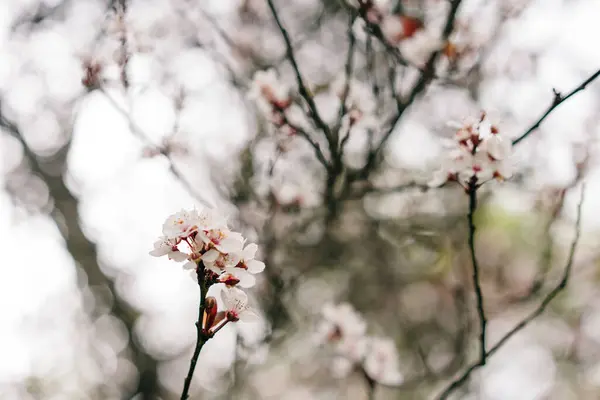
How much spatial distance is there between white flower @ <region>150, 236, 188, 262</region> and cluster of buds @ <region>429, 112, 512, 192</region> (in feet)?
2.24

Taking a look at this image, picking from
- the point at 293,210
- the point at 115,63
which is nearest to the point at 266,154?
the point at 293,210

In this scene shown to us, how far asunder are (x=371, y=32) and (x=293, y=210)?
1007mm

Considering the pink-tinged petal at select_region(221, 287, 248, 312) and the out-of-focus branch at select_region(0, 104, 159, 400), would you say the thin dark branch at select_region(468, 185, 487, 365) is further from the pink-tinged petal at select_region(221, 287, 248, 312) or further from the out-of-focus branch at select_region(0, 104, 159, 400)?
the out-of-focus branch at select_region(0, 104, 159, 400)

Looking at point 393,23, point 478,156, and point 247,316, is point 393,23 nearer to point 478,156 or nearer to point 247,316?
point 478,156

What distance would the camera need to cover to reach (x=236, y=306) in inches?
35.6

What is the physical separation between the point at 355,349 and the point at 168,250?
134cm

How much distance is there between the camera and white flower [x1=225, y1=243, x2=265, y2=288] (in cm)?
88

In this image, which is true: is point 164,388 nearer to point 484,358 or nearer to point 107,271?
point 107,271

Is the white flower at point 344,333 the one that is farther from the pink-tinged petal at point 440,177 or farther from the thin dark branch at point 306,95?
the pink-tinged petal at point 440,177

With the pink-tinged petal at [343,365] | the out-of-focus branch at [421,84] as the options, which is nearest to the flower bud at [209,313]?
the out-of-focus branch at [421,84]

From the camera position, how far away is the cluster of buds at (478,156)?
1.20m

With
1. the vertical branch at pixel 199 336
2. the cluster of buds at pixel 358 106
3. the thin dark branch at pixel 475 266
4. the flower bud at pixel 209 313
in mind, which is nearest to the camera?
the vertical branch at pixel 199 336

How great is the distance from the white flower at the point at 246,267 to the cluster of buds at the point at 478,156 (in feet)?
1.87

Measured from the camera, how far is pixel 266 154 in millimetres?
2373
